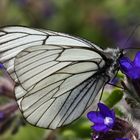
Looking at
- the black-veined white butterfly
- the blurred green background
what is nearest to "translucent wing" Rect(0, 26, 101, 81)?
the black-veined white butterfly

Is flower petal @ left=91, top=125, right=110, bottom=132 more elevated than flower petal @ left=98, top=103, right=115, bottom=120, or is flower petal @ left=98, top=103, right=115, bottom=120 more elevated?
flower petal @ left=98, top=103, right=115, bottom=120

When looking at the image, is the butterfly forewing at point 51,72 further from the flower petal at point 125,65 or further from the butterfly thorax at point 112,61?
the flower petal at point 125,65

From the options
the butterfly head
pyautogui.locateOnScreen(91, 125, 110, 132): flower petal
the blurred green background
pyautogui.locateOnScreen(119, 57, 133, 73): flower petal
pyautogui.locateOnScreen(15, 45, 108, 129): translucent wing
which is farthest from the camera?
the blurred green background

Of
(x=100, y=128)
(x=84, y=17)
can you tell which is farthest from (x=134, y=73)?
(x=84, y=17)

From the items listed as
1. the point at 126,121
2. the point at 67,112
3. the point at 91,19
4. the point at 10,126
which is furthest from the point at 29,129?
the point at 91,19

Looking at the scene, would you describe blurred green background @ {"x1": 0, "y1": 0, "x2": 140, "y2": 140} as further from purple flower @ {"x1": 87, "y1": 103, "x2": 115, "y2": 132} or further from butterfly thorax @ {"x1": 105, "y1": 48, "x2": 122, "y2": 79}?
purple flower @ {"x1": 87, "y1": 103, "x2": 115, "y2": 132}

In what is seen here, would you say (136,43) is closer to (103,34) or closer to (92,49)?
(103,34)

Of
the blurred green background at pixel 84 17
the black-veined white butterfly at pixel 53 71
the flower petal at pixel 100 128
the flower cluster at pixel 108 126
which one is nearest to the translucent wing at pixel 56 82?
the black-veined white butterfly at pixel 53 71
